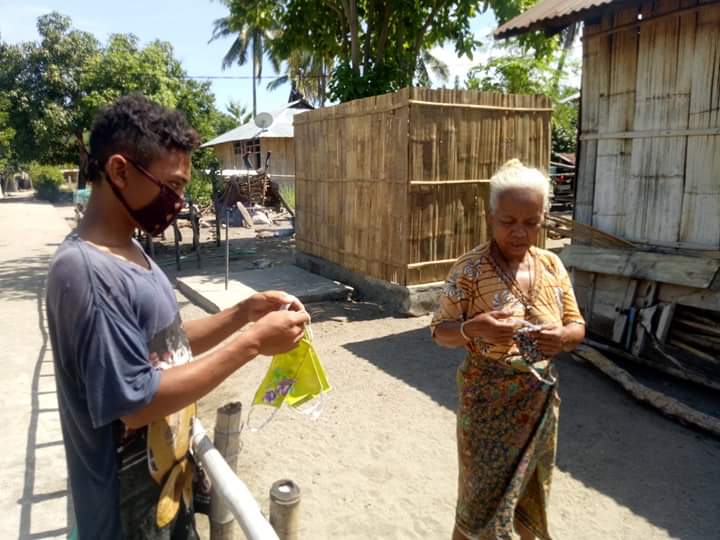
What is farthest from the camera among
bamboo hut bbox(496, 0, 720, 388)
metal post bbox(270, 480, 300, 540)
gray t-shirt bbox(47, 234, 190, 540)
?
bamboo hut bbox(496, 0, 720, 388)

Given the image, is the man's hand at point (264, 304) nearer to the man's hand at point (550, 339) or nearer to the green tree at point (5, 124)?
the man's hand at point (550, 339)

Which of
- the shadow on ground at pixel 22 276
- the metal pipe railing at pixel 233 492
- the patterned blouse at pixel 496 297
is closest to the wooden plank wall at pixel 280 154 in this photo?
the shadow on ground at pixel 22 276

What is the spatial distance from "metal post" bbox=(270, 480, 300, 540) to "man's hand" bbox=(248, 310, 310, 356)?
0.53 meters

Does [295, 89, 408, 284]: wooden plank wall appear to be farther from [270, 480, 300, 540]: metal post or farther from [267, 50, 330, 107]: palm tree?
[267, 50, 330, 107]: palm tree

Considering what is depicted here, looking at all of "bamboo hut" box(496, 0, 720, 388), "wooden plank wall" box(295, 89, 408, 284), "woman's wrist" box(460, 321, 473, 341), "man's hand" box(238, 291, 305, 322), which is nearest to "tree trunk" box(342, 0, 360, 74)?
"wooden plank wall" box(295, 89, 408, 284)

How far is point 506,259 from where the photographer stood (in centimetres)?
228

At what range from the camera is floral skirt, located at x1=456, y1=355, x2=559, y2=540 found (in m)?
2.20

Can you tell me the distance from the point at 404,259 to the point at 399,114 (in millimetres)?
1849

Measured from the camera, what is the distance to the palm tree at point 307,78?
89.5ft

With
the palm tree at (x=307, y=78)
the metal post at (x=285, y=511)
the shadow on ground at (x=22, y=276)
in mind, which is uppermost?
the palm tree at (x=307, y=78)

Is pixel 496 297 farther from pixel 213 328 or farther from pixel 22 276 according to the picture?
pixel 22 276

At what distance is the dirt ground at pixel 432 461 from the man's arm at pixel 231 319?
1.75m

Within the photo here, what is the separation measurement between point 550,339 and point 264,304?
105 cm

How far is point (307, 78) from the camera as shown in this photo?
28141 mm
